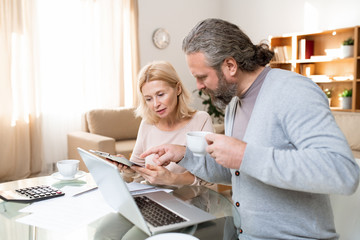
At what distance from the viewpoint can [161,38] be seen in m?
5.69

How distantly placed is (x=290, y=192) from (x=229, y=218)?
24cm

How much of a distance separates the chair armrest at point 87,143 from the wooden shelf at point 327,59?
9.66 feet

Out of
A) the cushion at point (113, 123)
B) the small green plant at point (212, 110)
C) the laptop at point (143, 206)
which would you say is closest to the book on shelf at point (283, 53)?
the small green plant at point (212, 110)

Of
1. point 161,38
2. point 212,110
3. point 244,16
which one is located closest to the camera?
point 161,38

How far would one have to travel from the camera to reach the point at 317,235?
3.65ft

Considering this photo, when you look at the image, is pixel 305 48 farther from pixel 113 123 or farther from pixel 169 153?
pixel 169 153

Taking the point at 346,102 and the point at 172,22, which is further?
the point at 172,22

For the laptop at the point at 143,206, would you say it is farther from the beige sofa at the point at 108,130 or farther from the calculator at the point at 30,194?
the beige sofa at the point at 108,130

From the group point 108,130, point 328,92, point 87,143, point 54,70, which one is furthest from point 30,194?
point 328,92

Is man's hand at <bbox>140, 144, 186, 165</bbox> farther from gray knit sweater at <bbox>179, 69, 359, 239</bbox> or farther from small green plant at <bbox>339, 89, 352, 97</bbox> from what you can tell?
small green plant at <bbox>339, 89, 352, 97</bbox>

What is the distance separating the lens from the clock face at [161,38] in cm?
563

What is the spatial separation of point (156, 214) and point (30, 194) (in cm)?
59

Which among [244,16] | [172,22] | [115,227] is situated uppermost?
[244,16]

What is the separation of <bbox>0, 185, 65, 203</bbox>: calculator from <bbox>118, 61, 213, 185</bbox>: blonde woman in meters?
0.53
